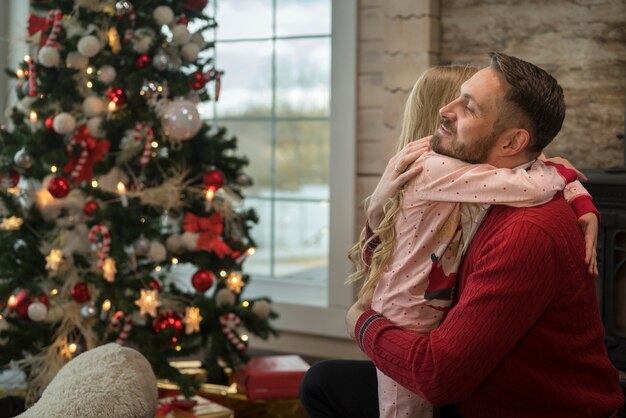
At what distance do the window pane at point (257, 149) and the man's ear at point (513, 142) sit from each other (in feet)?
9.43

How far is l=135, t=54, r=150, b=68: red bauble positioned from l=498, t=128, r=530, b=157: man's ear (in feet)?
6.29

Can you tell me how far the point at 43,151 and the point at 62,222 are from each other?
28 cm

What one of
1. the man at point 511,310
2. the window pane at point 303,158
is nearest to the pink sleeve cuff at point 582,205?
the man at point 511,310

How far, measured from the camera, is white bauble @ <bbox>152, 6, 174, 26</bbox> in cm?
329

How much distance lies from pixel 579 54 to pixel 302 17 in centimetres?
152

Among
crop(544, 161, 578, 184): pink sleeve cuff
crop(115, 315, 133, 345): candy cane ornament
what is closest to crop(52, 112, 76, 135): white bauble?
crop(115, 315, 133, 345): candy cane ornament

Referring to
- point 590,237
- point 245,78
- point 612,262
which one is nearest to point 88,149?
point 245,78

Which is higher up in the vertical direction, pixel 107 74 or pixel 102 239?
pixel 107 74

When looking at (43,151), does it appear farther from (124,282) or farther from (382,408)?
(382,408)

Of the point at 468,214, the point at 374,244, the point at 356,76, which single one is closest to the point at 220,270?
the point at 356,76

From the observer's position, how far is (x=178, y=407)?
10.0ft

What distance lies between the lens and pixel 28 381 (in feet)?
10.8

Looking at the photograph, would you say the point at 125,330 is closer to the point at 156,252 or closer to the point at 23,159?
the point at 156,252

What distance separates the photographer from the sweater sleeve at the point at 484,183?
5.33 feet
